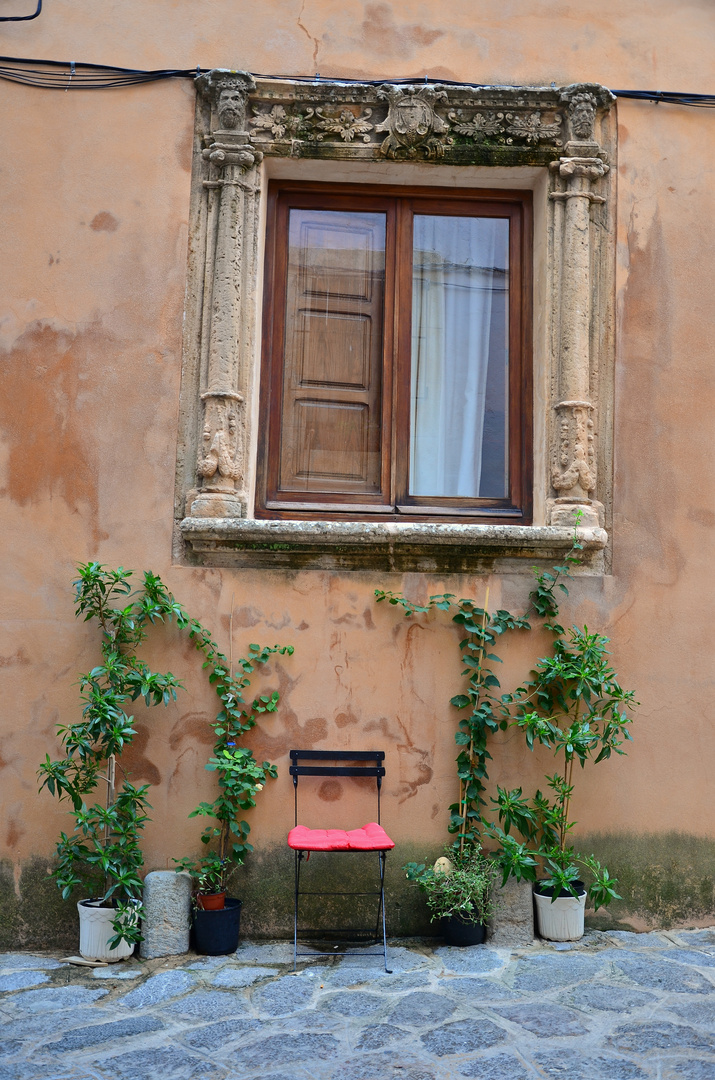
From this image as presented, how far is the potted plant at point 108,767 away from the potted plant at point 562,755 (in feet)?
4.93

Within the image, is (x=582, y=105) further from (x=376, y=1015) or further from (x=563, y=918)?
(x=376, y=1015)

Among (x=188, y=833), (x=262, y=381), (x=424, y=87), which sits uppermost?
(x=424, y=87)

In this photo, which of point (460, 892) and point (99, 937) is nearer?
point (99, 937)

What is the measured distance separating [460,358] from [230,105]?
1.57m

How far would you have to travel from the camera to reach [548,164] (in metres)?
4.23

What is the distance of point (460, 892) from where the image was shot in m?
3.66

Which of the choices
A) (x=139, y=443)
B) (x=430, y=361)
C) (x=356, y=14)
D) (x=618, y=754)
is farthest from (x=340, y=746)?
(x=356, y=14)

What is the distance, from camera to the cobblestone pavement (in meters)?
2.60

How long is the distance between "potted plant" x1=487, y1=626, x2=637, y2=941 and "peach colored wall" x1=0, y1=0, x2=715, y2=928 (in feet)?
0.41

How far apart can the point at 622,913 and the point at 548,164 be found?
3.42 m

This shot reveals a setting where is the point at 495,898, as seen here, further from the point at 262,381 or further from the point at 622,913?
the point at 262,381

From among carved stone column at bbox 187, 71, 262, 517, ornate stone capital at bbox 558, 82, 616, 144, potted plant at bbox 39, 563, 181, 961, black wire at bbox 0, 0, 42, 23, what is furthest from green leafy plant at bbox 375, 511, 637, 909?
black wire at bbox 0, 0, 42, 23

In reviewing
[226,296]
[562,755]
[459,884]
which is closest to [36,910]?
[459,884]

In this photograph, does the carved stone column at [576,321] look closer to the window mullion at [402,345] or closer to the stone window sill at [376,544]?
the stone window sill at [376,544]
